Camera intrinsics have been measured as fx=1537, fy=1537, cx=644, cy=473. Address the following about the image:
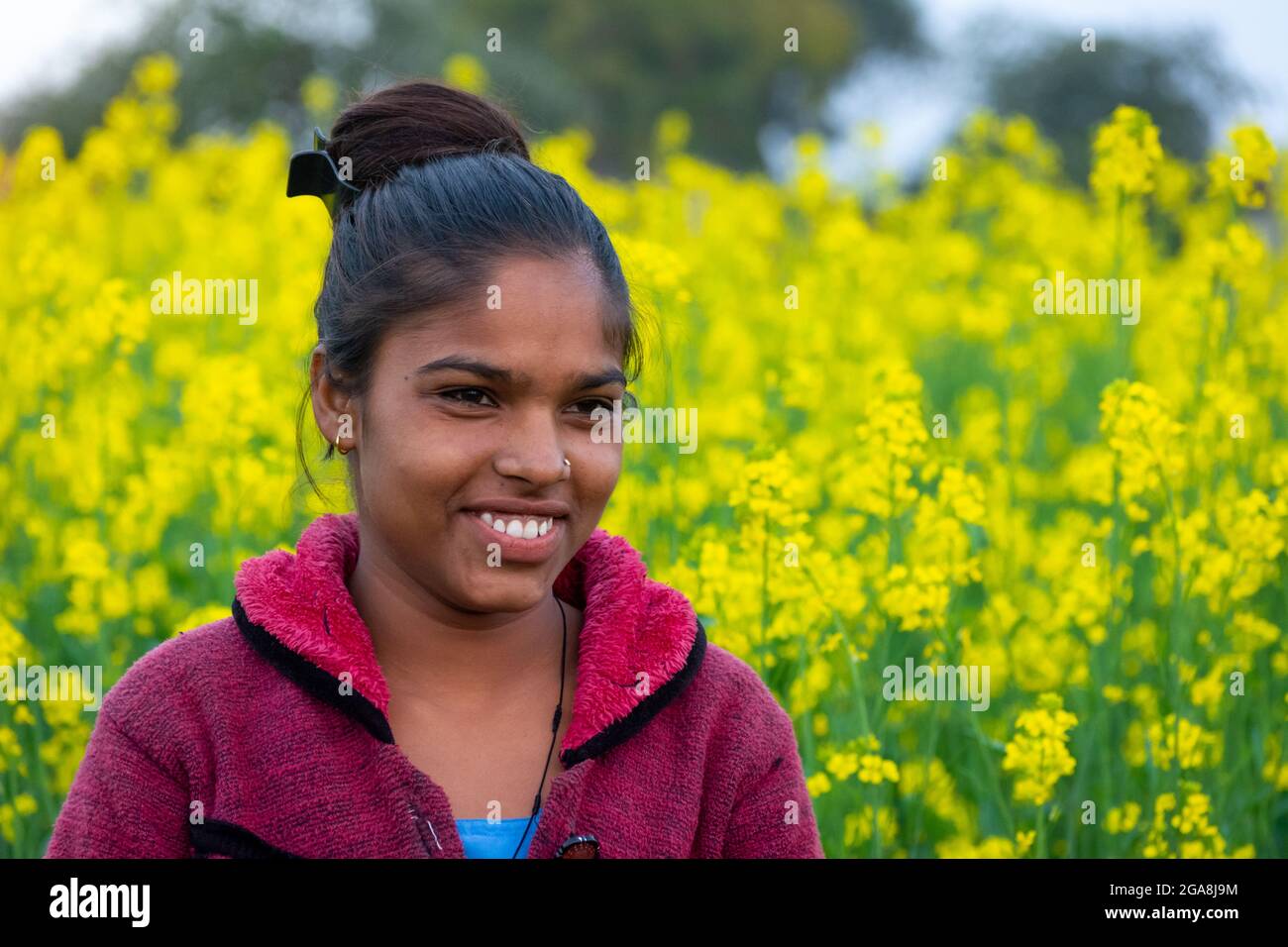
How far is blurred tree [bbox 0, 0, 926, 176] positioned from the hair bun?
8815mm

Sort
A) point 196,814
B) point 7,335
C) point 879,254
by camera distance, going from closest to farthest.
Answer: point 196,814 < point 7,335 < point 879,254

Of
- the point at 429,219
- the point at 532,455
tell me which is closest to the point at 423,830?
the point at 532,455

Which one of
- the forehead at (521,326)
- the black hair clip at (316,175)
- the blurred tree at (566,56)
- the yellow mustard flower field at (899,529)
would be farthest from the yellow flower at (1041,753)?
the blurred tree at (566,56)

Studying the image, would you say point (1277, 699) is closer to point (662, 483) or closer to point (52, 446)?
point (662, 483)

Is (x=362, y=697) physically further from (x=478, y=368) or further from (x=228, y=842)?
(x=478, y=368)

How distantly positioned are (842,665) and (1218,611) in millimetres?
726

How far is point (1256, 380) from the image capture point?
3.83 metres

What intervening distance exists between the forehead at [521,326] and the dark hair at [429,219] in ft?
0.06

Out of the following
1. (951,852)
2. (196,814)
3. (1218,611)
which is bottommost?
(951,852)

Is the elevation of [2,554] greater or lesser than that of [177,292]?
lesser

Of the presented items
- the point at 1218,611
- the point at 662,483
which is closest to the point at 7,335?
the point at 662,483

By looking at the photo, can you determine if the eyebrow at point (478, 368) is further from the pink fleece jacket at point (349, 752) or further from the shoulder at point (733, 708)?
the shoulder at point (733, 708)

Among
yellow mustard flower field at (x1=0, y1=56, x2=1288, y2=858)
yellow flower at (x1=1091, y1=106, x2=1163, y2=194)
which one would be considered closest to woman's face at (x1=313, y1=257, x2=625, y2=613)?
yellow mustard flower field at (x1=0, y1=56, x2=1288, y2=858)

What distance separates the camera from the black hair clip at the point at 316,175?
1.83 metres
